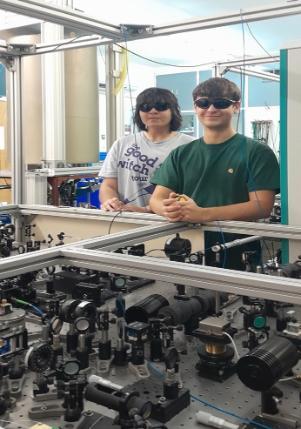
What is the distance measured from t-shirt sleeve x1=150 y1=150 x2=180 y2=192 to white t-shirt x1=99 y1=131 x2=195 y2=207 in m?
0.20

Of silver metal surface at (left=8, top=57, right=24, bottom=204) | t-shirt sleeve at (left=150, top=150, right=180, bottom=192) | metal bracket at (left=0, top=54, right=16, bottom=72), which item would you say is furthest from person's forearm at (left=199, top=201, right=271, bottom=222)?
metal bracket at (left=0, top=54, right=16, bottom=72)

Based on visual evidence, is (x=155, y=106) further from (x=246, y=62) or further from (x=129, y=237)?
(x=246, y=62)

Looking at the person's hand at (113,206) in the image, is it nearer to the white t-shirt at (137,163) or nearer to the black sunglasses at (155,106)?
the white t-shirt at (137,163)

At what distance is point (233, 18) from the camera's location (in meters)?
1.95

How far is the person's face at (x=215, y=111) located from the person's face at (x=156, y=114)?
1.07 feet

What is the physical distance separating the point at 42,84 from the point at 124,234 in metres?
2.17

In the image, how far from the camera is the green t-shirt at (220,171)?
2.13 metres

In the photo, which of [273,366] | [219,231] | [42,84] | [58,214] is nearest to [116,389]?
[273,366]

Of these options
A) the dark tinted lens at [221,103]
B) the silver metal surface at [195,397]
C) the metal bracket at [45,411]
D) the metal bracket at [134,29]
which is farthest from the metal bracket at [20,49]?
the metal bracket at [45,411]

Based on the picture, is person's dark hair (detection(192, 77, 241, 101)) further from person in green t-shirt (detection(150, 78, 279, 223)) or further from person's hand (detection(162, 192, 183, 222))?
person's hand (detection(162, 192, 183, 222))

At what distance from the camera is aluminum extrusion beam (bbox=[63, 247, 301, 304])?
1099 millimetres

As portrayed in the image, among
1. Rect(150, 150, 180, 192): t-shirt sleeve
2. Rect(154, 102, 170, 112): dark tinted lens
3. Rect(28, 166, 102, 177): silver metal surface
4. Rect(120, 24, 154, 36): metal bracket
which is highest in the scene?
Rect(120, 24, 154, 36): metal bracket

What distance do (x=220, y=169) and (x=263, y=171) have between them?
0.64 ft

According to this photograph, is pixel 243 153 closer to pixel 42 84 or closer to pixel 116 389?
pixel 116 389
